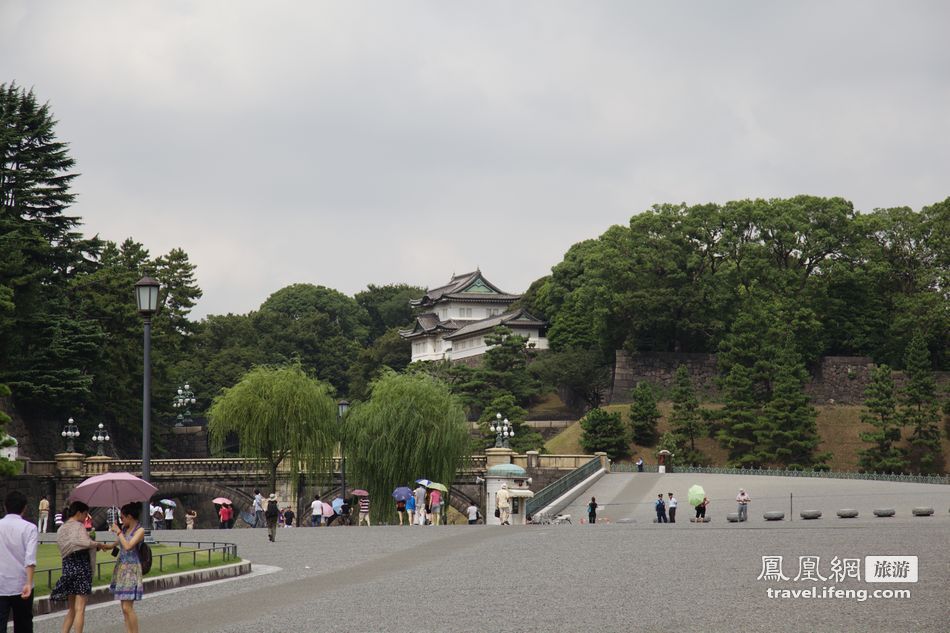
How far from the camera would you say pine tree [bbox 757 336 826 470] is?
68062 mm

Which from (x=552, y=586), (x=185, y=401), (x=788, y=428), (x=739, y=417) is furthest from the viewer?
(x=185, y=401)

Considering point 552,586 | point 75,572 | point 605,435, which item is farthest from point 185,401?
point 75,572

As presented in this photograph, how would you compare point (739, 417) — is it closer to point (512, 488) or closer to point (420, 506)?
point (512, 488)

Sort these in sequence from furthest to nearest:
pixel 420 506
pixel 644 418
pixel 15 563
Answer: pixel 644 418 → pixel 420 506 → pixel 15 563

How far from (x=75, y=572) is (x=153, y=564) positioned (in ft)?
22.4

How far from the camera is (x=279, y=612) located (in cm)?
1457

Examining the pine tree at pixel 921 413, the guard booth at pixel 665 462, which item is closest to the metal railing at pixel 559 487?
the guard booth at pixel 665 462

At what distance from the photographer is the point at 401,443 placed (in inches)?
1783

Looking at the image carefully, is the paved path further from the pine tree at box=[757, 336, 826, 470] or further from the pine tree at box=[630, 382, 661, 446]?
the pine tree at box=[630, 382, 661, 446]

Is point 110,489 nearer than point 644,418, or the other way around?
point 110,489

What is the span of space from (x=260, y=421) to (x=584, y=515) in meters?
12.5

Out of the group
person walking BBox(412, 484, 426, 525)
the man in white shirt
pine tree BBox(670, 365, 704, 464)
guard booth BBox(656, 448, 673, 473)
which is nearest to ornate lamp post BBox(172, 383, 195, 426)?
pine tree BBox(670, 365, 704, 464)

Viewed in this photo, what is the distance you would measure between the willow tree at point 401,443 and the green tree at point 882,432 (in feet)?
93.2

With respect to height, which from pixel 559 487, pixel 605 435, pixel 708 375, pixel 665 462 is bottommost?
pixel 559 487
